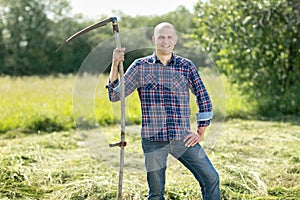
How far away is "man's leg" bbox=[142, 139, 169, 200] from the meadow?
0.63m

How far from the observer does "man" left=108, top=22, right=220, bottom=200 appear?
104 inches

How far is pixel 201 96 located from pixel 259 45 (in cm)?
562

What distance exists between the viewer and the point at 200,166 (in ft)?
8.78

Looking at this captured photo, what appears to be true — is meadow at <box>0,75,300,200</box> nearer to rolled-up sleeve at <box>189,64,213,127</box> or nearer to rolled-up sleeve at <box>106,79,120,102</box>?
rolled-up sleeve at <box>106,79,120,102</box>

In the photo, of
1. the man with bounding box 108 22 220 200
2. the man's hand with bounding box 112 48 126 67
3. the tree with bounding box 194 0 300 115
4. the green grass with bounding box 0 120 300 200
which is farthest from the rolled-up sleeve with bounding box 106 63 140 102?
the tree with bounding box 194 0 300 115

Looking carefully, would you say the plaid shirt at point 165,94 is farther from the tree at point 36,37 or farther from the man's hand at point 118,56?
the tree at point 36,37

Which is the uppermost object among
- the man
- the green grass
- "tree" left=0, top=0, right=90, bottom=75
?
"tree" left=0, top=0, right=90, bottom=75

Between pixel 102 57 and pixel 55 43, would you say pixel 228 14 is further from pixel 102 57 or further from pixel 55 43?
pixel 55 43

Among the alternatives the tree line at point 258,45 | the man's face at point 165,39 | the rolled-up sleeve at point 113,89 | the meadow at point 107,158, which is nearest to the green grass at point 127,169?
the meadow at point 107,158

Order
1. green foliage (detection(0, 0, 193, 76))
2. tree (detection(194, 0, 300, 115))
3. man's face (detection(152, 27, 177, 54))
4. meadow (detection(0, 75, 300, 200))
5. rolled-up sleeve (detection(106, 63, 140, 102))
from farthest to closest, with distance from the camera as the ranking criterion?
green foliage (detection(0, 0, 193, 76)) → tree (detection(194, 0, 300, 115)) → meadow (detection(0, 75, 300, 200)) → rolled-up sleeve (detection(106, 63, 140, 102)) → man's face (detection(152, 27, 177, 54))

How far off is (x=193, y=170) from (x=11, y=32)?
25096 mm

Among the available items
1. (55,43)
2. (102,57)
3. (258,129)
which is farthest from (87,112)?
(55,43)

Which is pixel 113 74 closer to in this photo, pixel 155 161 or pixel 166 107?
pixel 166 107

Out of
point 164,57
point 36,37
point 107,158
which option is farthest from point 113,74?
point 36,37
